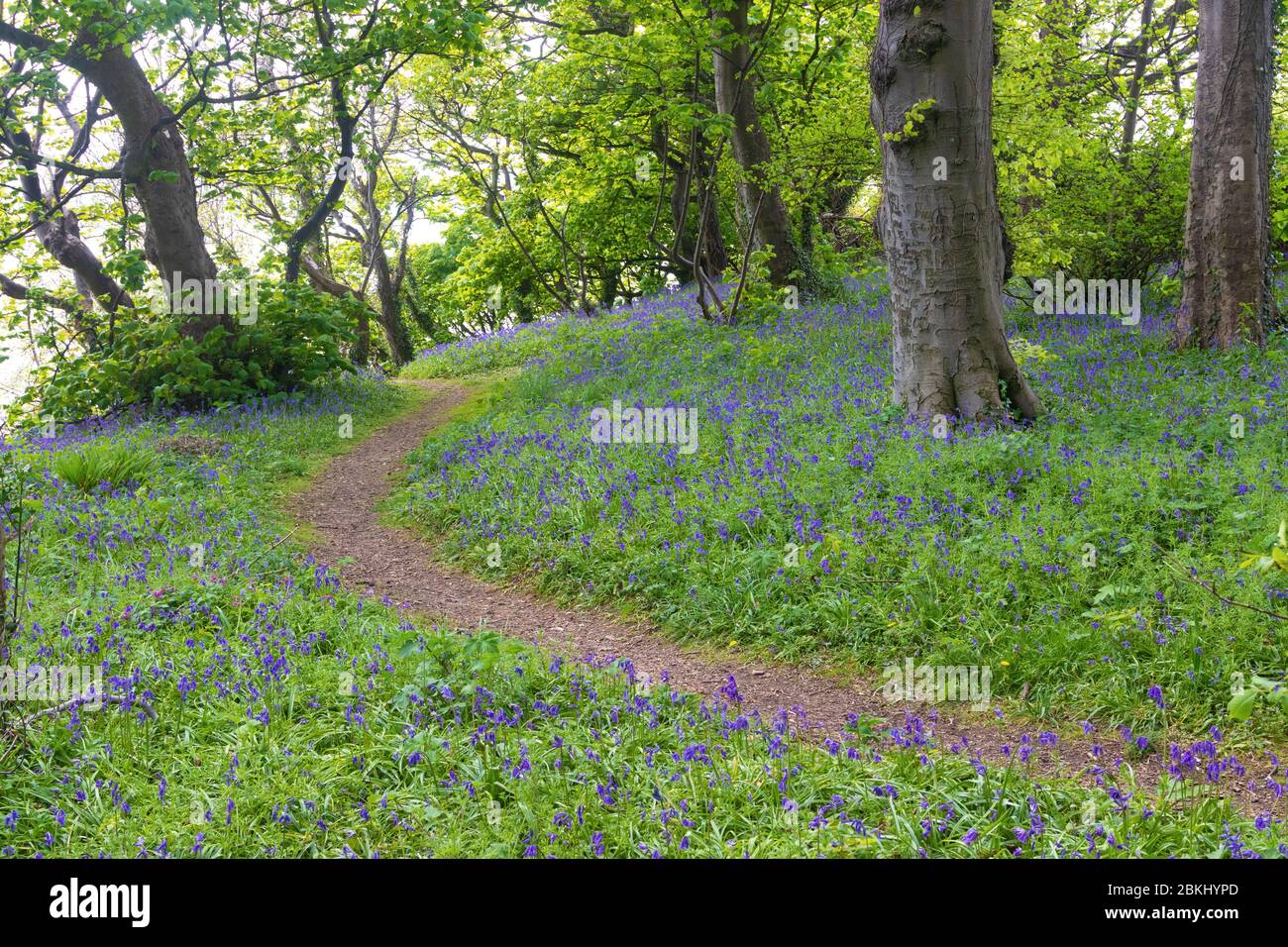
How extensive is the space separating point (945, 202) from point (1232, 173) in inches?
147

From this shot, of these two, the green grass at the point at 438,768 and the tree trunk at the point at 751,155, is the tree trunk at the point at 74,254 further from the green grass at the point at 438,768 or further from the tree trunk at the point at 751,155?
the green grass at the point at 438,768

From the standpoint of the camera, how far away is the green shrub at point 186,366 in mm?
14078

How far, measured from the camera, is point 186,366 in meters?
14.0

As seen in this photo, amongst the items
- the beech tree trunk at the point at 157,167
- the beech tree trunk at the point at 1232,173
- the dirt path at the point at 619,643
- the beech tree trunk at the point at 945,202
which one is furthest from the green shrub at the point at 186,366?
the beech tree trunk at the point at 1232,173

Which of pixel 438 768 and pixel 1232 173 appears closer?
pixel 438 768

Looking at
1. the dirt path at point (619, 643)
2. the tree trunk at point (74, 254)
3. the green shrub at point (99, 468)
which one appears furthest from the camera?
the tree trunk at point (74, 254)

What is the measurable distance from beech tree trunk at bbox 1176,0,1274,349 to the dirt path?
6801 millimetres

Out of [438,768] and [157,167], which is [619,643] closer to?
[438,768]

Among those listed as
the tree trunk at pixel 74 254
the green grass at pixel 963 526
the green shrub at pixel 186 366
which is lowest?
the green grass at pixel 963 526

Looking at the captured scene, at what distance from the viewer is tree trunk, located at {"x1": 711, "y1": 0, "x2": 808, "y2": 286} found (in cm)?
1430

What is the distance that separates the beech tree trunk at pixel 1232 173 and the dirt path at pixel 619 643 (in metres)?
6.80

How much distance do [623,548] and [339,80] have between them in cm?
1144

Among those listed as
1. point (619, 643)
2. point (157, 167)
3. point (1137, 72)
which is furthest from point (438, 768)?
point (1137, 72)

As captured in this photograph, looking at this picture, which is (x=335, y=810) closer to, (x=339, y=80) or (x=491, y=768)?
(x=491, y=768)
